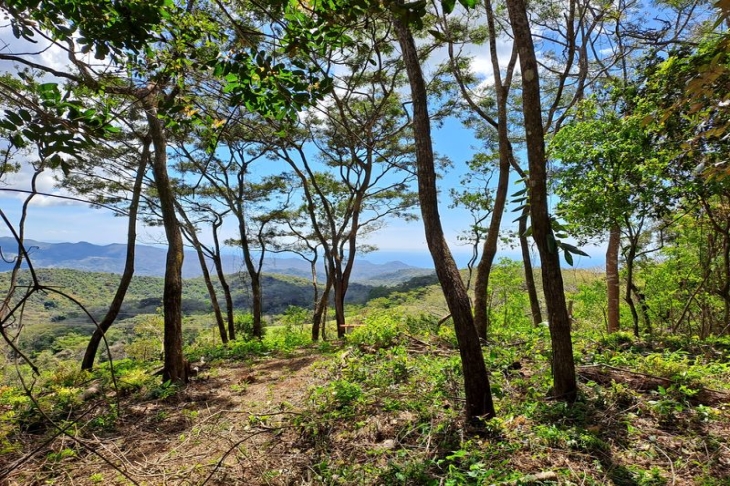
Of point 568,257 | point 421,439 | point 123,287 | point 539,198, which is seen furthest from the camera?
point 123,287

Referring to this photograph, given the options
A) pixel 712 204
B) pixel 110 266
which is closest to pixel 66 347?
pixel 712 204

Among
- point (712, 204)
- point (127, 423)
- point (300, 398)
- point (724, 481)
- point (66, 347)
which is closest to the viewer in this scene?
point (724, 481)

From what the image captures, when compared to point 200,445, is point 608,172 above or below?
above

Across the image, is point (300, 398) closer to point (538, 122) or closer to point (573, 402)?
point (573, 402)

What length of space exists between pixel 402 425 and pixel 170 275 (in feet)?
13.1

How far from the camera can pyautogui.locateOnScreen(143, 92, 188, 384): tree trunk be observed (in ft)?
18.5

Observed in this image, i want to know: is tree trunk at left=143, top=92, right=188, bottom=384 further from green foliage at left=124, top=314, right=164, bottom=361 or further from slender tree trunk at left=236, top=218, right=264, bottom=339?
green foliage at left=124, top=314, right=164, bottom=361

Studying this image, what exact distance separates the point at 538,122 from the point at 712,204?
687cm

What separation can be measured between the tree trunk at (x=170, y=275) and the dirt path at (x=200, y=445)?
1.46 feet

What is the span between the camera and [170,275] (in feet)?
18.5

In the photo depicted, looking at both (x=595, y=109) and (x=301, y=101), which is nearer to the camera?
(x=301, y=101)

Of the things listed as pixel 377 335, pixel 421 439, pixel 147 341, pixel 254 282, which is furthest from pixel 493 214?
pixel 147 341

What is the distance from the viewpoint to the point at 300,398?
501cm

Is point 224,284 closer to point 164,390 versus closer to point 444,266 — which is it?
point 164,390
